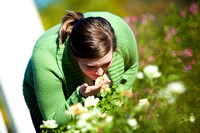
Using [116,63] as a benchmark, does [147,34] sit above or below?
below

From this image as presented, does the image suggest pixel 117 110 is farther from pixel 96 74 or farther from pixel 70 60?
pixel 70 60

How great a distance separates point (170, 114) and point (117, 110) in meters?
0.25

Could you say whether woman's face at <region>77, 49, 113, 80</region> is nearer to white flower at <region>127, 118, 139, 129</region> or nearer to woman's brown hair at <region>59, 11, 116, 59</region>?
woman's brown hair at <region>59, 11, 116, 59</region>

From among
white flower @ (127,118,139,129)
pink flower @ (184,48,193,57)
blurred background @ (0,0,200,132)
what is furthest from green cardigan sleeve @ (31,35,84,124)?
pink flower @ (184,48,193,57)

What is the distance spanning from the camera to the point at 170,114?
1.26 metres

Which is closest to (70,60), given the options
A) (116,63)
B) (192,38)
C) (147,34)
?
(116,63)

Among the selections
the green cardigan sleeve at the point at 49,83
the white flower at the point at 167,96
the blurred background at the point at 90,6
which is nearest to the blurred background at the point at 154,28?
the blurred background at the point at 90,6

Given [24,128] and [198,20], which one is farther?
[24,128]

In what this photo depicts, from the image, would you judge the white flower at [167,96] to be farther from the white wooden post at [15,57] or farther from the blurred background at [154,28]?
the white wooden post at [15,57]

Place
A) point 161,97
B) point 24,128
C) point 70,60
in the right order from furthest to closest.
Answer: point 24,128 → point 70,60 → point 161,97

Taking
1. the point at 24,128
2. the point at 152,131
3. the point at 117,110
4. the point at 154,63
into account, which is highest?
the point at 117,110

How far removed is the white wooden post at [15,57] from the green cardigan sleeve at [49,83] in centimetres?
145

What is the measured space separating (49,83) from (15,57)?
1.63 meters

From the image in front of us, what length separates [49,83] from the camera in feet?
5.36
